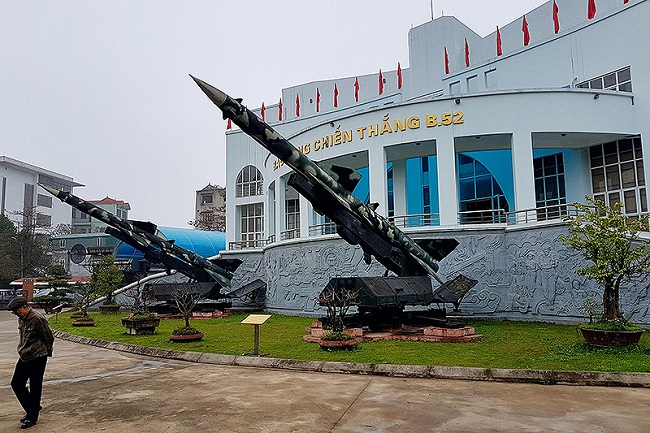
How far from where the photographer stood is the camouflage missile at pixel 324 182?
9.80 metres

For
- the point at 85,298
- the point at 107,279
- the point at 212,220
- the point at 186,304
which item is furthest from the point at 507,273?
the point at 212,220

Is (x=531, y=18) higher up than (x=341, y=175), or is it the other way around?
(x=531, y=18)

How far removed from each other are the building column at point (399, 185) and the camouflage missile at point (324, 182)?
8.36m

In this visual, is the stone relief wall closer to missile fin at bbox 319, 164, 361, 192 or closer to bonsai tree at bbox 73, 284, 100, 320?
missile fin at bbox 319, 164, 361, 192

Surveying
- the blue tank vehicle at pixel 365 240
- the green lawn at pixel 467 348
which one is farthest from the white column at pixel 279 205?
the blue tank vehicle at pixel 365 240

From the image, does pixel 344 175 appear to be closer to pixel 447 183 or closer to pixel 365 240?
pixel 365 240

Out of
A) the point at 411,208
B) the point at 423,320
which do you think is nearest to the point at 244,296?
the point at 411,208

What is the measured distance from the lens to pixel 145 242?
69.8 ft

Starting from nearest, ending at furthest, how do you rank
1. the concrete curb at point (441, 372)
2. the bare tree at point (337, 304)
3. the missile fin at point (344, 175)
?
the concrete curb at point (441, 372) → the bare tree at point (337, 304) → the missile fin at point (344, 175)

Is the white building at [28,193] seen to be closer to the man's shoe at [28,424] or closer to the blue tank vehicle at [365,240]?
the blue tank vehicle at [365,240]

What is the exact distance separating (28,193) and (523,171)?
6470cm

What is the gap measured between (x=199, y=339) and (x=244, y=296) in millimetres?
9842

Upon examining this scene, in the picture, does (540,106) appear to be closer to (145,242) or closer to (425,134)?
(425,134)

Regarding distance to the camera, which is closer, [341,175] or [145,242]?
[341,175]
